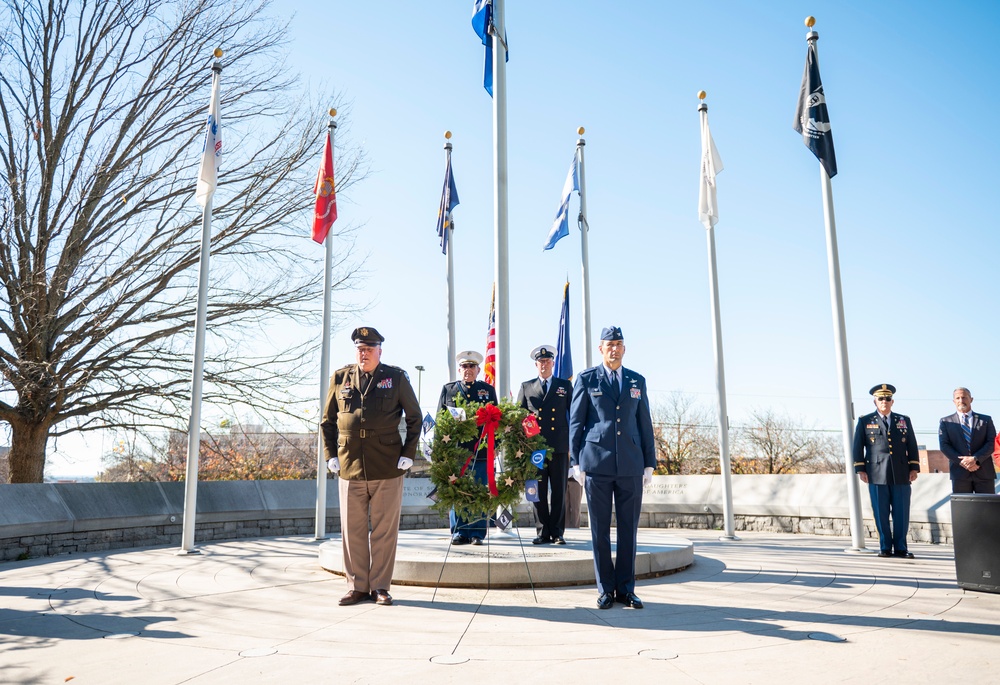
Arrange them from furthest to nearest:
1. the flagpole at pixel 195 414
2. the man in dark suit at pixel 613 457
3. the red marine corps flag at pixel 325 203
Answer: the red marine corps flag at pixel 325 203
the flagpole at pixel 195 414
the man in dark suit at pixel 613 457

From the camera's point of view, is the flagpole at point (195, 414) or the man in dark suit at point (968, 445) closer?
the man in dark suit at point (968, 445)

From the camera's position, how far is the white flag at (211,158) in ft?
31.2

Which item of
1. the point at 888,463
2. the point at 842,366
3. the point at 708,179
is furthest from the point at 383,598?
the point at 708,179

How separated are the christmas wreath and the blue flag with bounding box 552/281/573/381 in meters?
6.22

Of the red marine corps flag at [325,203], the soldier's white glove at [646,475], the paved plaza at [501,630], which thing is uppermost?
the red marine corps flag at [325,203]

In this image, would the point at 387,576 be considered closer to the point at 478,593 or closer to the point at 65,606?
the point at 478,593

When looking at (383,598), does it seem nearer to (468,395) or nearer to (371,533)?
(371,533)

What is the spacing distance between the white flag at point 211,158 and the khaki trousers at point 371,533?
5525 millimetres

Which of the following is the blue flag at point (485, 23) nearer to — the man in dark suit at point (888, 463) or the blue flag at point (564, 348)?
the blue flag at point (564, 348)

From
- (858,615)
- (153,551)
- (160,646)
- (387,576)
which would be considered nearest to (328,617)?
(387,576)

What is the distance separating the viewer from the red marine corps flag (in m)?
10.5

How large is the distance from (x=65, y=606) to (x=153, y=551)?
3956 mm

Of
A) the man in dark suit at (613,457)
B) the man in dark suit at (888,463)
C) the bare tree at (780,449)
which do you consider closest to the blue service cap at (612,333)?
the man in dark suit at (613,457)

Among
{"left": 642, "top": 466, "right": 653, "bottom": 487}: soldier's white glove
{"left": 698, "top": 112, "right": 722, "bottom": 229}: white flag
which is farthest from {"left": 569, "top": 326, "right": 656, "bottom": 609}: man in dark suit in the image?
{"left": 698, "top": 112, "right": 722, "bottom": 229}: white flag
